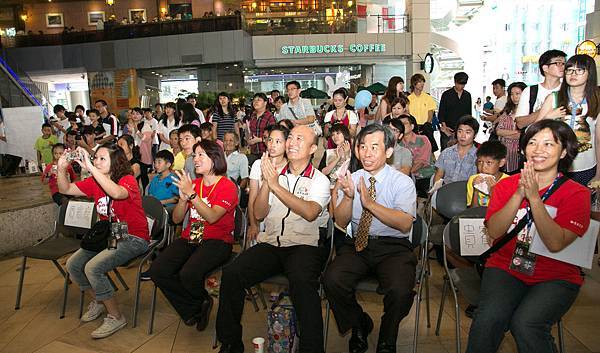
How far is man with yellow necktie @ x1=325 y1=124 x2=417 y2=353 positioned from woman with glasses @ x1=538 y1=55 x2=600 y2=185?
1227 millimetres

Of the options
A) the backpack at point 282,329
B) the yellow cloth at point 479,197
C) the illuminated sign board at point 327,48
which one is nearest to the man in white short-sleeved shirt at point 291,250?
the backpack at point 282,329

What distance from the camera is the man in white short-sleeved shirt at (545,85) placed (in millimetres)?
3613

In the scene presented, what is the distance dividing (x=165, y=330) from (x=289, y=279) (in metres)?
1.19

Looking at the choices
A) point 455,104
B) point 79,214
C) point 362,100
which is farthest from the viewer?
point 362,100

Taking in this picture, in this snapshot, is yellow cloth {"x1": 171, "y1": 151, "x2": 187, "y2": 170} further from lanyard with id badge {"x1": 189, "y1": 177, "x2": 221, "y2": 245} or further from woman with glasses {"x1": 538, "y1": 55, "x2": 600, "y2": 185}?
woman with glasses {"x1": 538, "y1": 55, "x2": 600, "y2": 185}

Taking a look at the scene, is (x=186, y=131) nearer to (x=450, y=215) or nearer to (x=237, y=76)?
(x=450, y=215)

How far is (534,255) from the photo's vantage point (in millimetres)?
2293

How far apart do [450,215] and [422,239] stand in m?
0.70

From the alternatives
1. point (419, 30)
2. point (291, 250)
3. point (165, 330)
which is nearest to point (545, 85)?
point (291, 250)

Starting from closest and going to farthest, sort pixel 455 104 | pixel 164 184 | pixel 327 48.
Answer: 1. pixel 164 184
2. pixel 455 104
3. pixel 327 48

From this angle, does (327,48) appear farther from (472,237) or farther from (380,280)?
(380,280)

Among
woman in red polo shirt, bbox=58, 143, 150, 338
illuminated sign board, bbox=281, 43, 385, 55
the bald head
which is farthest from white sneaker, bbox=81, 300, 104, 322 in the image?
illuminated sign board, bbox=281, 43, 385, 55

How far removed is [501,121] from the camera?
16.4ft

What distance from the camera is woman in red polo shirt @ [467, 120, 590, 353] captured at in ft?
6.97
